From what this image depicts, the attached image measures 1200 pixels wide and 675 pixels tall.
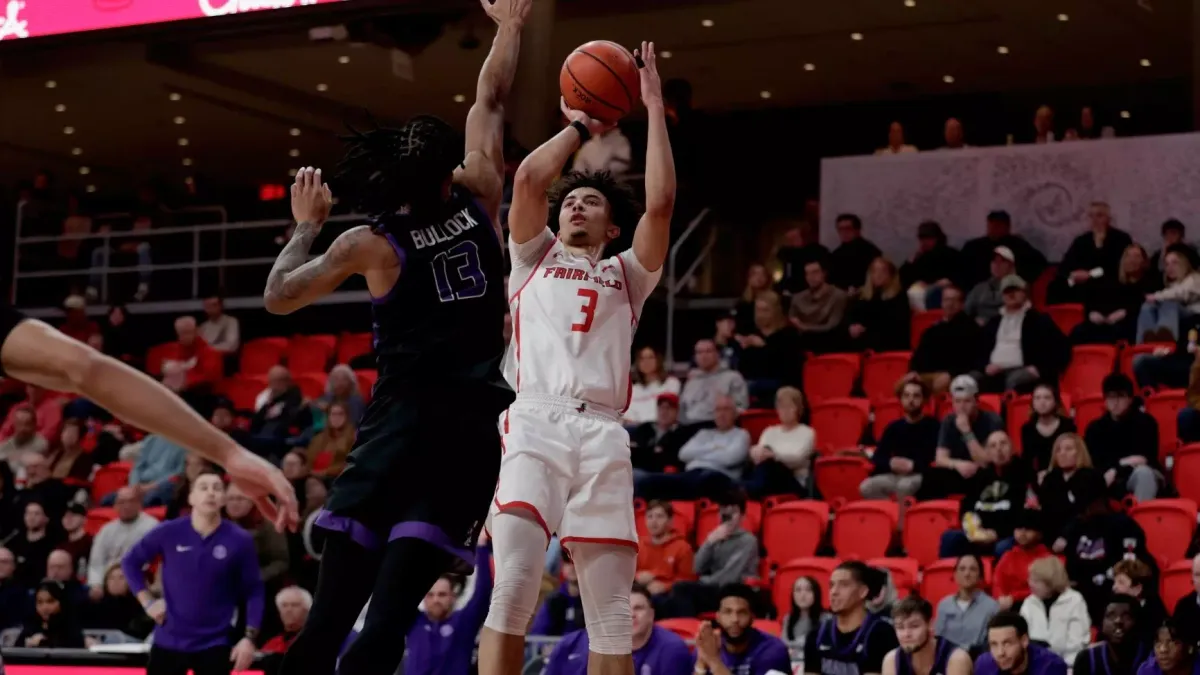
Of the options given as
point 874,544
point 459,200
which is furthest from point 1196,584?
point 459,200

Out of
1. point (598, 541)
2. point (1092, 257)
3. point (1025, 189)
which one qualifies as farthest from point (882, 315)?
point (598, 541)

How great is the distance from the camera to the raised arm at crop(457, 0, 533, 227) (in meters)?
5.51

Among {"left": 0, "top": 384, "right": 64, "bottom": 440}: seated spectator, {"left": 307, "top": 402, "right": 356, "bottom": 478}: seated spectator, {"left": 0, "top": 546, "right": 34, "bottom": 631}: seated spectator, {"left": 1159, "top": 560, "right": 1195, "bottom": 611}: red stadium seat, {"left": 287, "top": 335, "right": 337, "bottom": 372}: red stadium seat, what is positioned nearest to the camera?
{"left": 1159, "top": 560, "right": 1195, "bottom": 611}: red stadium seat

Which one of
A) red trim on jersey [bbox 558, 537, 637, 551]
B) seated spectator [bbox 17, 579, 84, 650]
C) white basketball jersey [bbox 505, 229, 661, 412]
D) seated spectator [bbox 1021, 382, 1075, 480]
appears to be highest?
white basketball jersey [bbox 505, 229, 661, 412]

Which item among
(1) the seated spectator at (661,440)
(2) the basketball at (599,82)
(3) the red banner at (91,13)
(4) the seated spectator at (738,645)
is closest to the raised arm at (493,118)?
(2) the basketball at (599,82)

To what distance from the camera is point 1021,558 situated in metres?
11.1

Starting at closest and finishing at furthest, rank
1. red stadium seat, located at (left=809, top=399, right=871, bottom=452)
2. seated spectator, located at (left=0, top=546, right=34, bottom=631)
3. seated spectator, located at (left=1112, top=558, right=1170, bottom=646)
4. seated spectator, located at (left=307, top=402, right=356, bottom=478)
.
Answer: seated spectator, located at (left=1112, top=558, right=1170, bottom=646), seated spectator, located at (left=0, top=546, right=34, bottom=631), red stadium seat, located at (left=809, top=399, right=871, bottom=452), seated spectator, located at (left=307, top=402, right=356, bottom=478)

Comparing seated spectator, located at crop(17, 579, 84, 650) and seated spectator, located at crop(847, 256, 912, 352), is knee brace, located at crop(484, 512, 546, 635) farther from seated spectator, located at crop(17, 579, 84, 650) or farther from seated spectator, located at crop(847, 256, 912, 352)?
seated spectator, located at crop(847, 256, 912, 352)

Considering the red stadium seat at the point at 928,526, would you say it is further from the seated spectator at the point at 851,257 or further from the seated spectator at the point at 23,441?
the seated spectator at the point at 23,441

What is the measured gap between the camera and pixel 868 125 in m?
22.6

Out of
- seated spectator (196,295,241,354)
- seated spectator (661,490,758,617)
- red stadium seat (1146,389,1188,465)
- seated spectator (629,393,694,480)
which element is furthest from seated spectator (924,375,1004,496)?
seated spectator (196,295,241,354)

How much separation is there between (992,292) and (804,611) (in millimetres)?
4998

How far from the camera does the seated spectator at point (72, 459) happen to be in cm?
1698

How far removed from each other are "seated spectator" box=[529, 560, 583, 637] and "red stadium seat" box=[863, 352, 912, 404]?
14.4 ft
